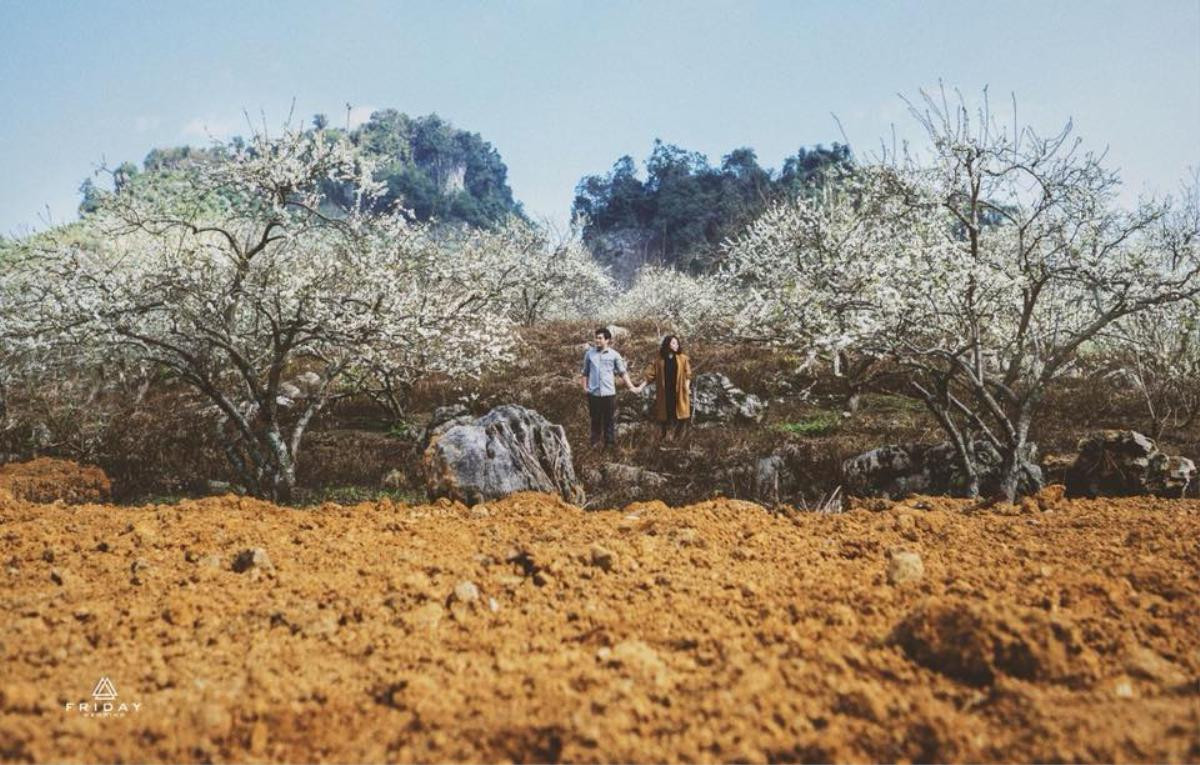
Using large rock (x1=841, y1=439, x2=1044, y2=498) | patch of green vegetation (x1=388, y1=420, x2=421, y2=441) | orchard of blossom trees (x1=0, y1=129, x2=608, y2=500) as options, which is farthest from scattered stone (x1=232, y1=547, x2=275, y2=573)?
patch of green vegetation (x1=388, y1=420, x2=421, y2=441)

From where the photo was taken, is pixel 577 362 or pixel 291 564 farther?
pixel 577 362

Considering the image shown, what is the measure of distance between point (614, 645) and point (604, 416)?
8.93 meters

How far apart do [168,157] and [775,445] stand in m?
156

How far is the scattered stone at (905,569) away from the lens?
109 inches

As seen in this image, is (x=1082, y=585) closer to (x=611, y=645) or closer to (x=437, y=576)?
(x=611, y=645)

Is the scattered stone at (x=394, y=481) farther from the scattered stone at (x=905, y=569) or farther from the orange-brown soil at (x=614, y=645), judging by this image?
the scattered stone at (x=905, y=569)

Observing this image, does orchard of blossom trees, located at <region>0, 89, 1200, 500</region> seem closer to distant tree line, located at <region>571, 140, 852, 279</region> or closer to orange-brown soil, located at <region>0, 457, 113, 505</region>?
orange-brown soil, located at <region>0, 457, 113, 505</region>

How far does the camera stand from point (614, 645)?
2217 millimetres

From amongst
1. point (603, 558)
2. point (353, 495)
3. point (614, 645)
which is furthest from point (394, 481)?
point (614, 645)

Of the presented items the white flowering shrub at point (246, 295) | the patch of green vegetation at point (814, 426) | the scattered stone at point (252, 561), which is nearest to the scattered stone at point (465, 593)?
the scattered stone at point (252, 561)

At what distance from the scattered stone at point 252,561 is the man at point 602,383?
7.64 metres

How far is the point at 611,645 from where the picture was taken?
2242 millimetres

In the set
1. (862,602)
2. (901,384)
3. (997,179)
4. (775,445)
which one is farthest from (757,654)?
(901,384)

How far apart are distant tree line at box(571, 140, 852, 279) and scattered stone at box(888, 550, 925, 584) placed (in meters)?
60.6
